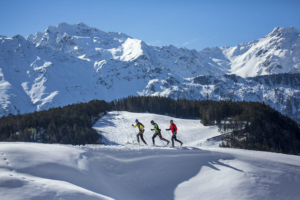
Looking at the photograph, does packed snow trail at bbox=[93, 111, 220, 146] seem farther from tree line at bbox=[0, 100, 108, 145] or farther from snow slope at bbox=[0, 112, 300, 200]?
snow slope at bbox=[0, 112, 300, 200]

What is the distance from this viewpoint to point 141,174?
13844mm

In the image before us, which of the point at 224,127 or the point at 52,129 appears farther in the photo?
the point at 52,129

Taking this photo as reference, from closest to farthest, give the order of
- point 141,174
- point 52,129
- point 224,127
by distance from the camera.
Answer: point 141,174, point 224,127, point 52,129

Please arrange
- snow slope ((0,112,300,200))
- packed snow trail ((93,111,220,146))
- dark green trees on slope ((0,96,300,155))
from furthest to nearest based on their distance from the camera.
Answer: packed snow trail ((93,111,220,146)) < dark green trees on slope ((0,96,300,155)) < snow slope ((0,112,300,200))

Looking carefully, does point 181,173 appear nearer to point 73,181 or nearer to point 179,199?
point 179,199

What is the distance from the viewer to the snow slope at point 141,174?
9.81 m

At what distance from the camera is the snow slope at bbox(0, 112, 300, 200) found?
9812 mm

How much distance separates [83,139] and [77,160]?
141 feet

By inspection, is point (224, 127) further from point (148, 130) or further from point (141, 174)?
point (141, 174)

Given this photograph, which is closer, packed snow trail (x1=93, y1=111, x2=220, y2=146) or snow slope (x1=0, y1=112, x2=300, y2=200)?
snow slope (x1=0, y1=112, x2=300, y2=200)

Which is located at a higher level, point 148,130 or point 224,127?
point 224,127

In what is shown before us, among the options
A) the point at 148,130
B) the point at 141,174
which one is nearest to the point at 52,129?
the point at 148,130

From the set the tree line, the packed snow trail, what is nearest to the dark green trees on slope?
the tree line

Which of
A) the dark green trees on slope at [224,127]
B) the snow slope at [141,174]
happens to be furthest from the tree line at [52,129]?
the snow slope at [141,174]
